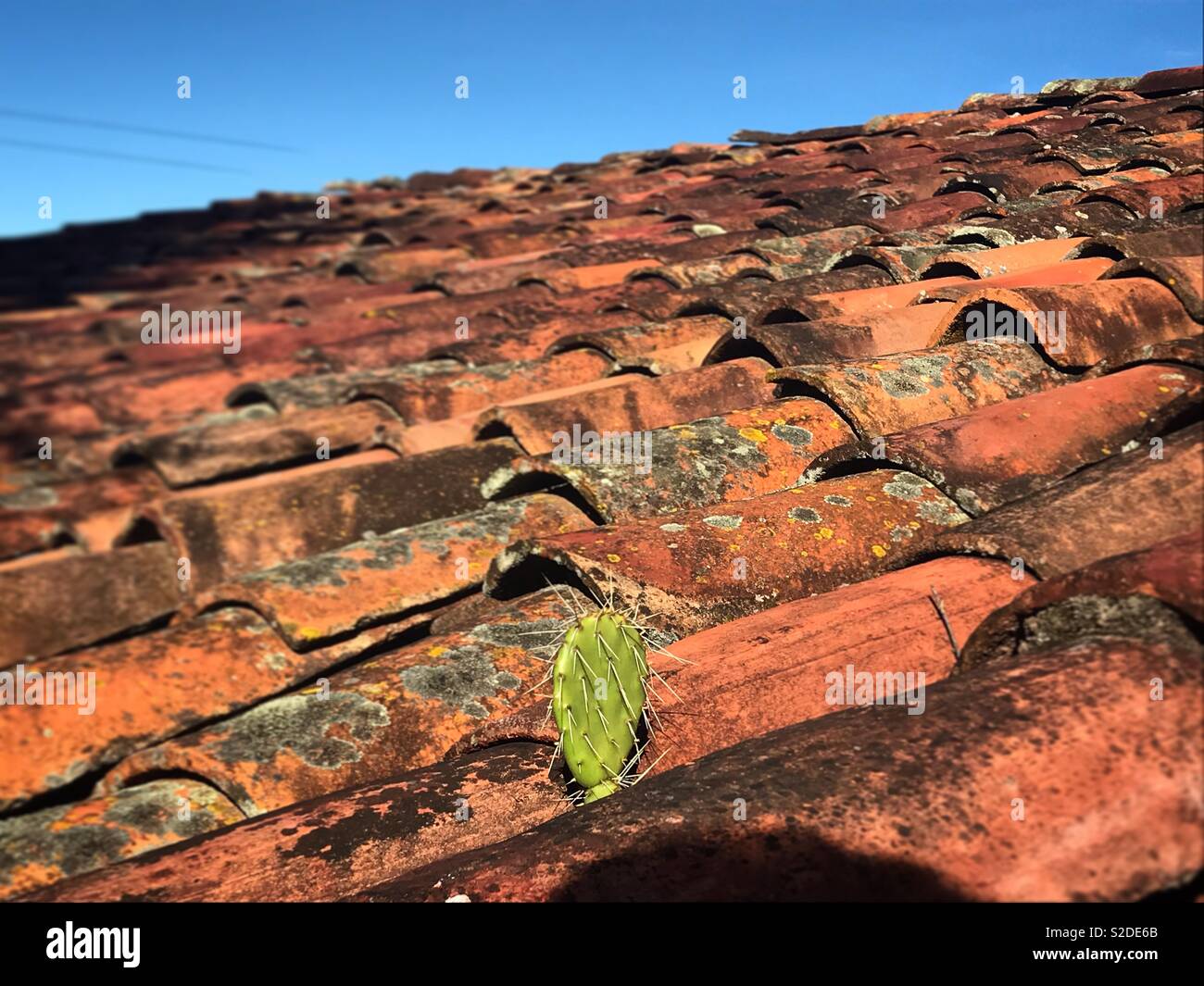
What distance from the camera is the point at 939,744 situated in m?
1.60

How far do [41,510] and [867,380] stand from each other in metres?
4.04

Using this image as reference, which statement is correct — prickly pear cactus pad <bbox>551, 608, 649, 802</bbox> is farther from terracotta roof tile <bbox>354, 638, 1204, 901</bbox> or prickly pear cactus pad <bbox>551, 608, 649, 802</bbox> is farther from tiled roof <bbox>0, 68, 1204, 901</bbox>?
terracotta roof tile <bbox>354, 638, 1204, 901</bbox>

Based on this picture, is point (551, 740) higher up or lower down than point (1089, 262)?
lower down

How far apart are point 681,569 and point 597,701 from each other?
30.7 inches

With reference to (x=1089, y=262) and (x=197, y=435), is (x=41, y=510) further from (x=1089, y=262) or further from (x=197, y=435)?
(x=1089, y=262)

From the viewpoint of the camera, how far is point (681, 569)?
9.59 feet

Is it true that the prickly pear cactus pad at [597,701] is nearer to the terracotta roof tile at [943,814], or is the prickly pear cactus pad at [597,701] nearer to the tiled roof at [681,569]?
the tiled roof at [681,569]

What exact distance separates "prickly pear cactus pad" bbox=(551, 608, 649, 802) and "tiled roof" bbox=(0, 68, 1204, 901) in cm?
12

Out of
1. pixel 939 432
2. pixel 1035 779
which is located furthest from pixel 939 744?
pixel 939 432

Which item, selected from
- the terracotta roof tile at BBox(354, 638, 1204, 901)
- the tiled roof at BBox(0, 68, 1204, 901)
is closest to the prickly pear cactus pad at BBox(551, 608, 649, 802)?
the tiled roof at BBox(0, 68, 1204, 901)

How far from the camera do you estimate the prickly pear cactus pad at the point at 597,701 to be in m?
2.21

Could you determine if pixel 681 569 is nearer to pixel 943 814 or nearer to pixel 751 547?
pixel 751 547

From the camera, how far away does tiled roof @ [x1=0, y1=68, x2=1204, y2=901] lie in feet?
5.13
